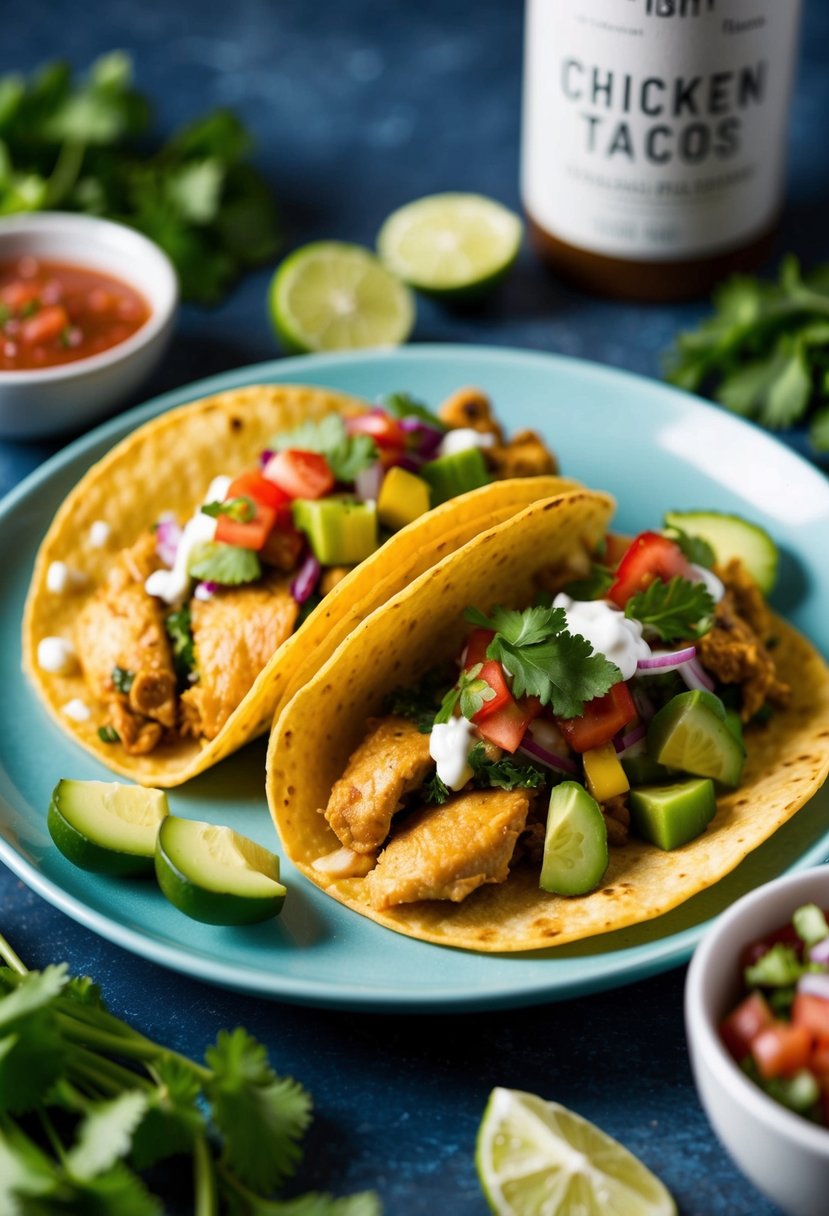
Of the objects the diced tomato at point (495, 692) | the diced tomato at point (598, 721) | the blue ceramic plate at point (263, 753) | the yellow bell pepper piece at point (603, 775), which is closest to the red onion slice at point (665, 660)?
the diced tomato at point (598, 721)

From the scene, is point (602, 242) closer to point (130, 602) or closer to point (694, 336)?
point (694, 336)

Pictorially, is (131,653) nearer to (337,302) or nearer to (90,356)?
(90,356)

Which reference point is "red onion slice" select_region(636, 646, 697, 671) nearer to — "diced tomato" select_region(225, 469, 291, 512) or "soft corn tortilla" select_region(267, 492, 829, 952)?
"soft corn tortilla" select_region(267, 492, 829, 952)

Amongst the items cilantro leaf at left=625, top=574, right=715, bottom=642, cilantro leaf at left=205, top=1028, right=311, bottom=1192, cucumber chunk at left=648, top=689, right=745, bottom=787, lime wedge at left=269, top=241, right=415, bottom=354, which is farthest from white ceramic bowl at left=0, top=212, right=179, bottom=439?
cilantro leaf at left=205, top=1028, right=311, bottom=1192

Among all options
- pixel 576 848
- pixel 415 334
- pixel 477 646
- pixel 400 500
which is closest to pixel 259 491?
pixel 400 500

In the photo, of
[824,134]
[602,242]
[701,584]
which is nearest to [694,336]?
[602,242]
